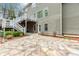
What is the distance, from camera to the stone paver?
3.65m

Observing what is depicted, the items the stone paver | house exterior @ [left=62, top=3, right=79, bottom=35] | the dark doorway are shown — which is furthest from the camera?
the dark doorway

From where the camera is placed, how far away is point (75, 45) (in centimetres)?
380

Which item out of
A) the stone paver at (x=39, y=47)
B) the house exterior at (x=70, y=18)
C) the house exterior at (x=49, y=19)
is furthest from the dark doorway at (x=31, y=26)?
the house exterior at (x=70, y=18)

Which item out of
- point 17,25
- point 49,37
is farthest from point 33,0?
point 49,37

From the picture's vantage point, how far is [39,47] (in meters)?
3.80

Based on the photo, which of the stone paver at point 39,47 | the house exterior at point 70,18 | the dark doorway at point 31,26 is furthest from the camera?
the dark doorway at point 31,26

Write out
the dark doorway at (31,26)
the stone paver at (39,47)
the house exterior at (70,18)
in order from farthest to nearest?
the dark doorway at (31,26) → the house exterior at (70,18) → the stone paver at (39,47)

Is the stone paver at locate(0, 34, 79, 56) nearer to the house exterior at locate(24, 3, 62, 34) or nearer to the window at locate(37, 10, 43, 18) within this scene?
the house exterior at locate(24, 3, 62, 34)

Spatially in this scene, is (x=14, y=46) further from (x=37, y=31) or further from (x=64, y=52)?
(x=64, y=52)

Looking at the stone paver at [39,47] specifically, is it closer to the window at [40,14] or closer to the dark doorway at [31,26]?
the dark doorway at [31,26]

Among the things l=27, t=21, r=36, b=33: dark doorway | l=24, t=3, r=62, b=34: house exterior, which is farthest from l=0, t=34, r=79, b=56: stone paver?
l=24, t=3, r=62, b=34: house exterior

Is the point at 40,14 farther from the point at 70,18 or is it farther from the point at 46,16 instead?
the point at 70,18

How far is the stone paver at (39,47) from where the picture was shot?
3.65m

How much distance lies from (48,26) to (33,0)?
0.89 m
